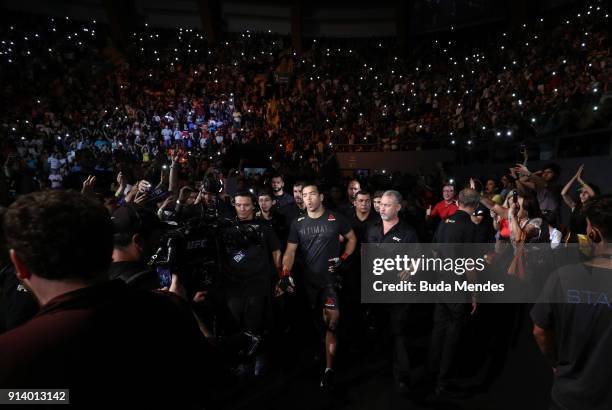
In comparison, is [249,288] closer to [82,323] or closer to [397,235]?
[397,235]

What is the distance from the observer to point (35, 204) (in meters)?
1.08

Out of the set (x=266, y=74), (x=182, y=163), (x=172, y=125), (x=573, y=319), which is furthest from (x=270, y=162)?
(x=573, y=319)

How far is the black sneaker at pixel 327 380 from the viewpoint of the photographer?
144 inches

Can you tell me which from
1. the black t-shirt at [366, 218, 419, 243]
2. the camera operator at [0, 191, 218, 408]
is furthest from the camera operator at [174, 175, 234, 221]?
the camera operator at [0, 191, 218, 408]

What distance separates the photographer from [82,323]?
3.25 feet

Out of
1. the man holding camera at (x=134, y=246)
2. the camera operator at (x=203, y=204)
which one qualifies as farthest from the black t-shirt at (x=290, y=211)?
the man holding camera at (x=134, y=246)

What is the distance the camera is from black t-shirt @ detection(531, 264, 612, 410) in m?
1.85

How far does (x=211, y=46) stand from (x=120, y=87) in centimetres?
597

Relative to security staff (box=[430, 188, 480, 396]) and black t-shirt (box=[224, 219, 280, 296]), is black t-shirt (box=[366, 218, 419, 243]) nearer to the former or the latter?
security staff (box=[430, 188, 480, 396])

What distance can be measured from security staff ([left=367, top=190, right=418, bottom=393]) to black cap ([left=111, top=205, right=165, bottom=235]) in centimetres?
265

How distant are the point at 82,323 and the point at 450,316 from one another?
342cm

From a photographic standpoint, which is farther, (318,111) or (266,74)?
(266,74)

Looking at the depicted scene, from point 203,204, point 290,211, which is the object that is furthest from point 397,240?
point 203,204

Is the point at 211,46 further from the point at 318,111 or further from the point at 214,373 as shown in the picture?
the point at 214,373
